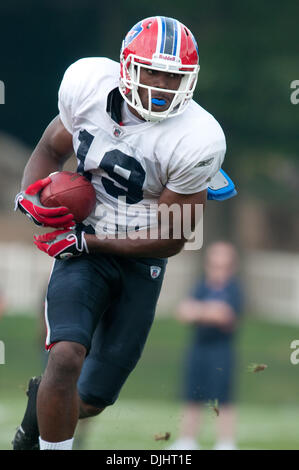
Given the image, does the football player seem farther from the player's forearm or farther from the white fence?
the white fence

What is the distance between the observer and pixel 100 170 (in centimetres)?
445

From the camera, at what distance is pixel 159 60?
4184 mm

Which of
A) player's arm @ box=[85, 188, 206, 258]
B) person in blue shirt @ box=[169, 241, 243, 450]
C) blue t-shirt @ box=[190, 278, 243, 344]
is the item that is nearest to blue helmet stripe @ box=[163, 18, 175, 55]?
player's arm @ box=[85, 188, 206, 258]

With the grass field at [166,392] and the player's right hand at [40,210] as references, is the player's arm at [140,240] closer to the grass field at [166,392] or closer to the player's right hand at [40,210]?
the player's right hand at [40,210]

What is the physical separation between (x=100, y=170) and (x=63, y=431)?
129cm

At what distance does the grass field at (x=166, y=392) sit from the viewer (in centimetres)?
773

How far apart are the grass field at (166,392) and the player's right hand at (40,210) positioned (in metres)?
2.35

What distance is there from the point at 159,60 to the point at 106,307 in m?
1.28

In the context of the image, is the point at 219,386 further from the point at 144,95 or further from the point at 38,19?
the point at 38,19

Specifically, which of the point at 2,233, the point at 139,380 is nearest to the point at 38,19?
the point at 2,233

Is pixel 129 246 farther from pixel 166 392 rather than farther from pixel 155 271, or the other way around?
pixel 166 392

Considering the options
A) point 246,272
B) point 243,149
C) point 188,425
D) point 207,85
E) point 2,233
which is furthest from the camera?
point 2,233

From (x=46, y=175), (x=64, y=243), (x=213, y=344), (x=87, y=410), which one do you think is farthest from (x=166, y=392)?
(x=64, y=243)

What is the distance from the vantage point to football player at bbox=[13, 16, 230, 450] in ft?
13.8
